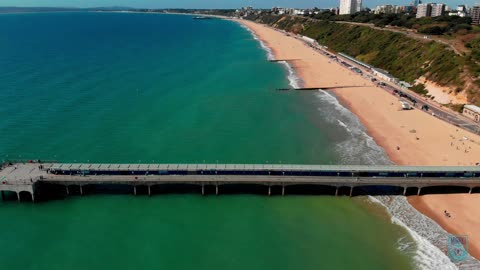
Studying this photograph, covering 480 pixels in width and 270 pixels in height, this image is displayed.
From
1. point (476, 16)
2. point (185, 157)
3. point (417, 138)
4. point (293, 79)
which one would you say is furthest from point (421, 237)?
point (476, 16)

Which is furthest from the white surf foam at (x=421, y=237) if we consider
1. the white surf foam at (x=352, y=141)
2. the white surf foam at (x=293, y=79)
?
the white surf foam at (x=293, y=79)

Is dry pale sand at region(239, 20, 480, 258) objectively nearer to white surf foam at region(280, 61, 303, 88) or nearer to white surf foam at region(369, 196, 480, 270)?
white surf foam at region(369, 196, 480, 270)

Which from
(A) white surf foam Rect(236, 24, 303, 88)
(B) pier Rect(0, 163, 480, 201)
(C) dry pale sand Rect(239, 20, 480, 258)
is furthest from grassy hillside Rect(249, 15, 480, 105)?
(B) pier Rect(0, 163, 480, 201)

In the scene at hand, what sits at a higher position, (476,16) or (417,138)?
(476,16)

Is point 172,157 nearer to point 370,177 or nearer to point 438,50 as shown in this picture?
point 370,177

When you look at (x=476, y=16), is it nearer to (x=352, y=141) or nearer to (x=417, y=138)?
(x=417, y=138)
